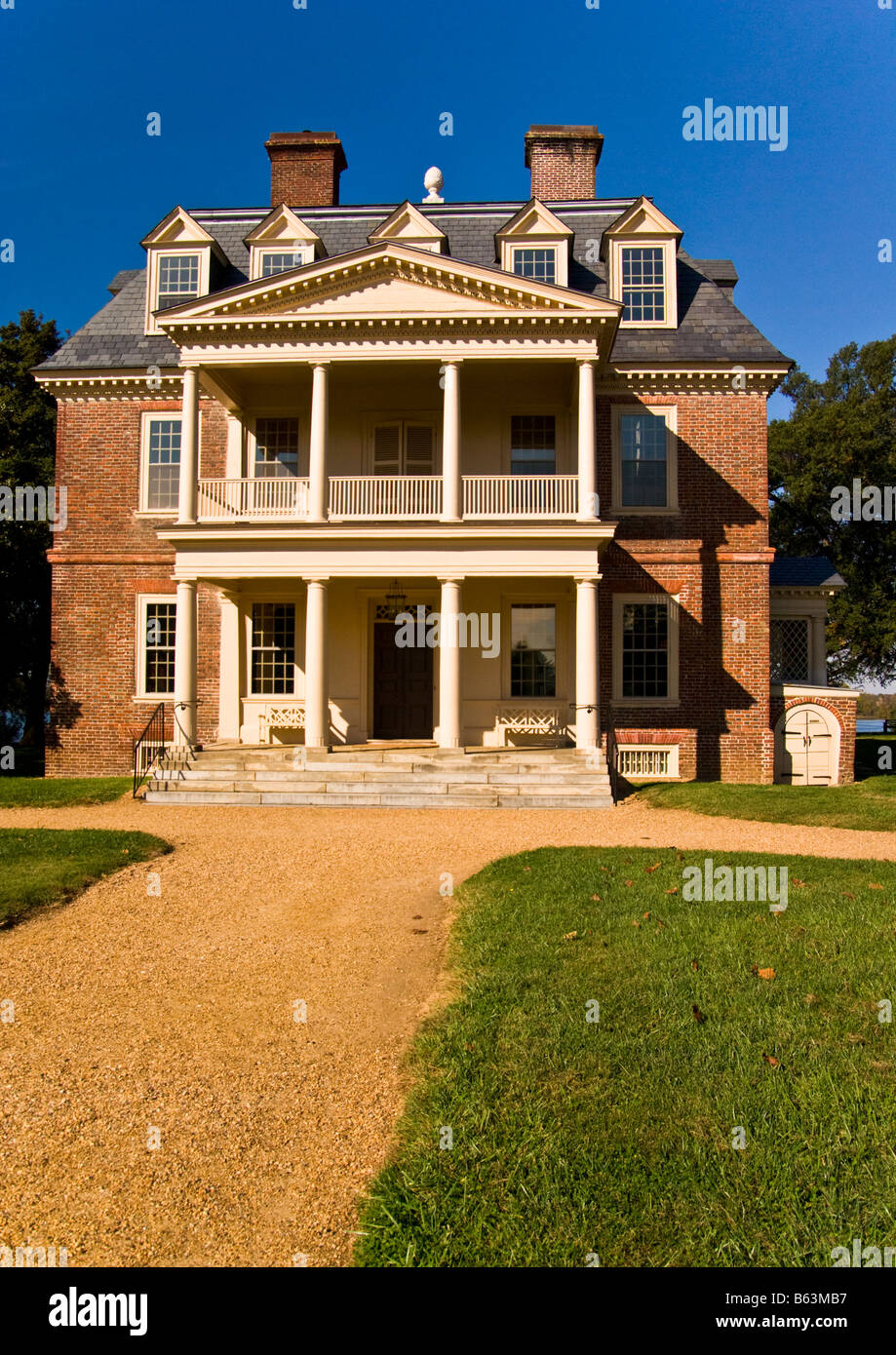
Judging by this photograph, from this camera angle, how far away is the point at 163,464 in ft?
63.0

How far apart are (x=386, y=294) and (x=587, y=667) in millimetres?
8283

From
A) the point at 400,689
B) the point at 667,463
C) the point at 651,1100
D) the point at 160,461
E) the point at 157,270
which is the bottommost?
the point at 651,1100

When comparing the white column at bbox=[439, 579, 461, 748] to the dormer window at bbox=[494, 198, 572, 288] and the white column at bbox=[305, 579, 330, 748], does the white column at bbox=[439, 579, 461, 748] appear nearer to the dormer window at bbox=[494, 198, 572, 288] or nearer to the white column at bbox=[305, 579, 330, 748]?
the white column at bbox=[305, 579, 330, 748]

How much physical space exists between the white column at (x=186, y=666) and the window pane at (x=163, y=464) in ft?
13.0

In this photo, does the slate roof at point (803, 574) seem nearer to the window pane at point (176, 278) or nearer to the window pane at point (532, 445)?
the window pane at point (532, 445)

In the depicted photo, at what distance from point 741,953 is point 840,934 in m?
0.93

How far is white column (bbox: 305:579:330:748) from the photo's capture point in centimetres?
1560

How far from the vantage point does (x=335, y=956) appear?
20.9 ft

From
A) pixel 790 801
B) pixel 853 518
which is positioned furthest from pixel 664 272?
pixel 853 518

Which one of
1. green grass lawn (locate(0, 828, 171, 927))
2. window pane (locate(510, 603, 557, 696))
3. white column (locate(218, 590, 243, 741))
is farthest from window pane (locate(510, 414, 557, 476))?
green grass lawn (locate(0, 828, 171, 927))

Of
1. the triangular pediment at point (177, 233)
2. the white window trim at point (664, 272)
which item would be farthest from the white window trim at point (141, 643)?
the white window trim at point (664, 272)

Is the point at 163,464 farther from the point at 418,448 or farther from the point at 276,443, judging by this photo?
the point at 418,448

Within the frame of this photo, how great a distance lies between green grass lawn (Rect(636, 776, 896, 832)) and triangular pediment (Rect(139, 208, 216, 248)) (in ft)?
54.3

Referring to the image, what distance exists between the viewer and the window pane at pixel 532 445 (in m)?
18.4
